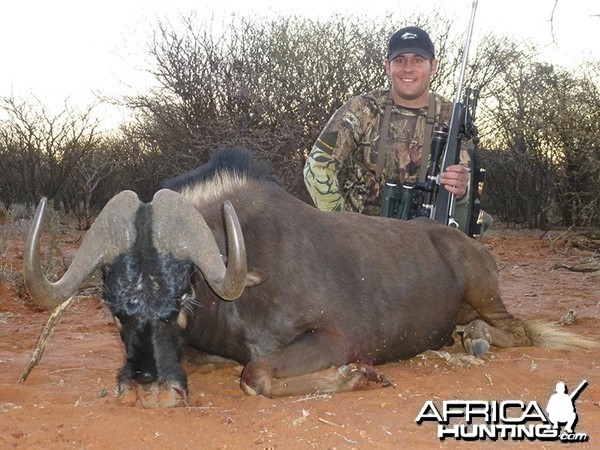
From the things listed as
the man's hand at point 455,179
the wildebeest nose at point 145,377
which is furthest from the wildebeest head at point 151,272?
the man's hand at point 455,179

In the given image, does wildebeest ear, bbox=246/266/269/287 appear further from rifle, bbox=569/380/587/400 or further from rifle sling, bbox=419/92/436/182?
rifle sling, bbox=419/92/436/182

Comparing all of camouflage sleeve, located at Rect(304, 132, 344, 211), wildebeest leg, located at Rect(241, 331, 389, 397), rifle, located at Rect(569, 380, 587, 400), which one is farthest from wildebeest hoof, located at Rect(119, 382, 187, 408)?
camouflage sleeve, located at Rect(304, 132, 344, 211)

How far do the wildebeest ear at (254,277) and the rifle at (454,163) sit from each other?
263 cm

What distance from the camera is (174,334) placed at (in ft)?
13.6

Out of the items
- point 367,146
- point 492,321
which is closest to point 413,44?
point 367,146

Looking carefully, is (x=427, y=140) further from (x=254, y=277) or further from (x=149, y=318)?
(x=149, y=318)

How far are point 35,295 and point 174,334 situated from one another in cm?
76

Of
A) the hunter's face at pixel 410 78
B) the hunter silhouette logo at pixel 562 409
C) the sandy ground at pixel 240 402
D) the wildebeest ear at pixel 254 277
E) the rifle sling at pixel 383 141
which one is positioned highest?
the hunter's face at pixel 410 78

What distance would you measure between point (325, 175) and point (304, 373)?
314 cm

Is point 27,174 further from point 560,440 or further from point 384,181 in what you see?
point 560,440

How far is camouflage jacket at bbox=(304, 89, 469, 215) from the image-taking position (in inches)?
287

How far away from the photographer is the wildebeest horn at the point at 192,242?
162 inches

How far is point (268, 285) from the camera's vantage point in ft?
15.6

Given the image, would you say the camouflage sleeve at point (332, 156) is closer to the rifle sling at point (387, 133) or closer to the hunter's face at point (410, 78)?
the rifle sling at point (387, 133)
